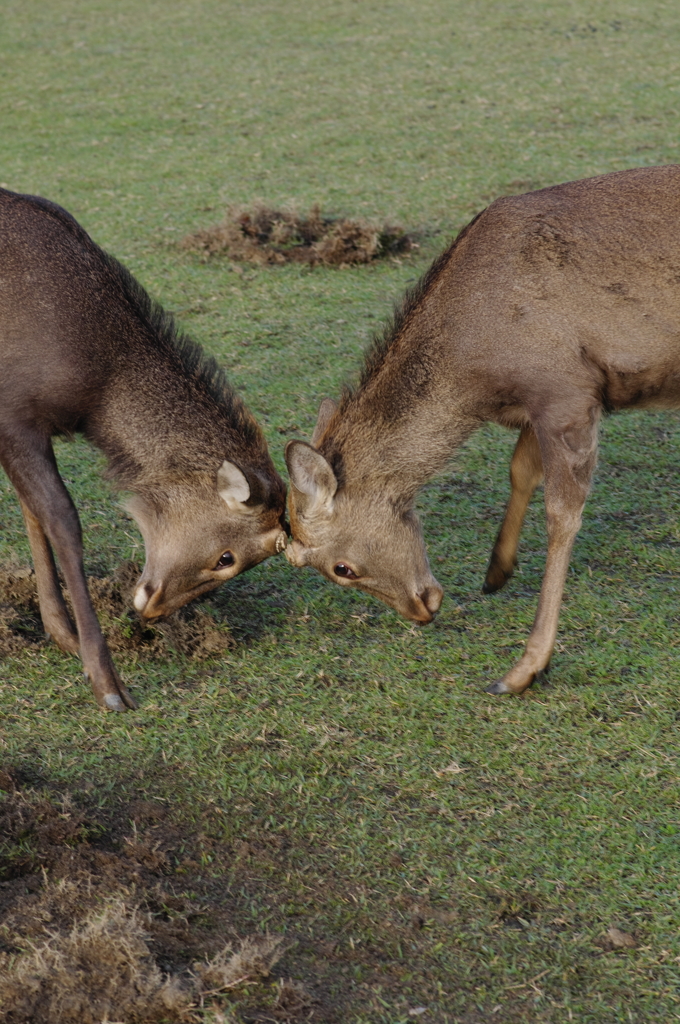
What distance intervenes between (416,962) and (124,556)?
2.86 metres

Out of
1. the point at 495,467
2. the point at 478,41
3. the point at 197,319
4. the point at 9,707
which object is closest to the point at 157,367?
the point at 9,707

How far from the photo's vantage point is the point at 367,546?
505 centimetres

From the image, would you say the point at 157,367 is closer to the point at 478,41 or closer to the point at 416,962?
the point at 416,962

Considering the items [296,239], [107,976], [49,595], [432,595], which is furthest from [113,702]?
[296,239]

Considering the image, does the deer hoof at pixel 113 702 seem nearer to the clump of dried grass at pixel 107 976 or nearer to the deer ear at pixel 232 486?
the deer ear at pixel 232 486

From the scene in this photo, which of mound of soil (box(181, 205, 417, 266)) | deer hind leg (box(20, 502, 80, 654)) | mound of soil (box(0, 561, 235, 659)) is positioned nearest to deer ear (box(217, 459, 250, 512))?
mound of soil (box(0, 561, 235, 659))

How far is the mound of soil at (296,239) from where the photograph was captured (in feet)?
29.3

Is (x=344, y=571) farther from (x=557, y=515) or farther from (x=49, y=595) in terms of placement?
(x=49, y=595)

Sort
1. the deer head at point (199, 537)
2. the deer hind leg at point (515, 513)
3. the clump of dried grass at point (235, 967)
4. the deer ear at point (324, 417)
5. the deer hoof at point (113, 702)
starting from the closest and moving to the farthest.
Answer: the clump of dried grass at point (235, 967)
the deer hoof at point (113, 702)
the deer head at point (199, 537)
the deer ear at point (324, 417)
the deer hind leg at point (515, 513)

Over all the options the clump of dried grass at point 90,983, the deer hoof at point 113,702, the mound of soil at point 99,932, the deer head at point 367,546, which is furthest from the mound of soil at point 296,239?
the clump of dried grass at point 90,983

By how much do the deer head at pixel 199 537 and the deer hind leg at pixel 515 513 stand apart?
117 centimetres

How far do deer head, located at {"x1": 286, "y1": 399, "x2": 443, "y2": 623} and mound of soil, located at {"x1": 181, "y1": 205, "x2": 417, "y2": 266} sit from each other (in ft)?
14.1

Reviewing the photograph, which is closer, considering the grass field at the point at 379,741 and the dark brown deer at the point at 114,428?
the grass field at the point at 379,741

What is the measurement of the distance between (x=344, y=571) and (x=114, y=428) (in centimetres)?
120
